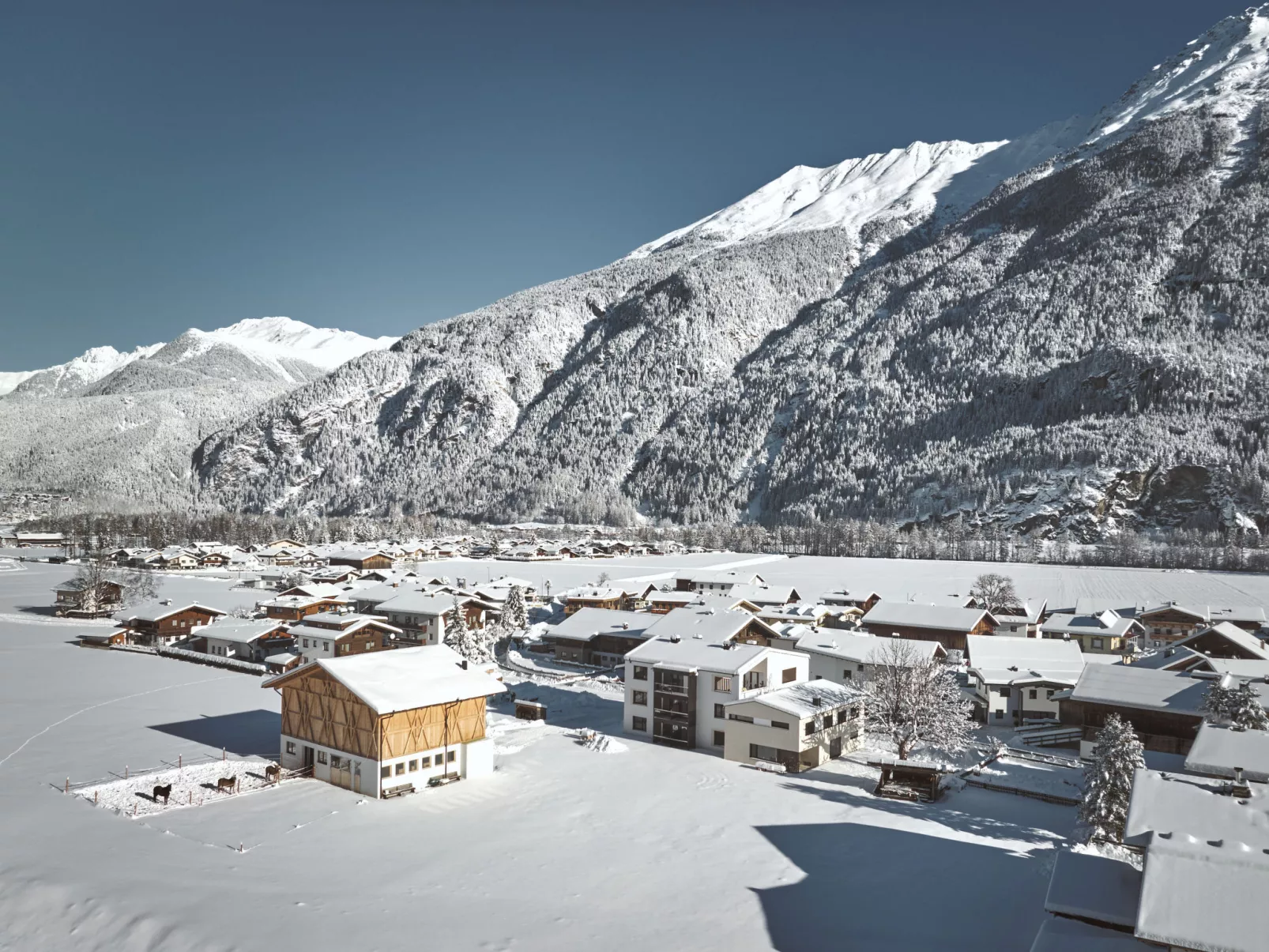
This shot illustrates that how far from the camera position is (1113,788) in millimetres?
21984

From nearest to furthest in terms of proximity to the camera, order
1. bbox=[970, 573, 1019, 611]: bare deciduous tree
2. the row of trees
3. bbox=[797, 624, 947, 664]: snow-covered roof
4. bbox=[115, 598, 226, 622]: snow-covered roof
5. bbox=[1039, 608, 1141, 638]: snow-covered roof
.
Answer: bbox=[797, 624, 947, 664]: snow-covered roof, bbox=[1039, 608, 1141, 638]: snow-covered roof, bbox=[115, 598, 226, 622]: snow-covered roof, bbox=[970, 573, 1019, 611]: bare deciduous tree, the row of trees

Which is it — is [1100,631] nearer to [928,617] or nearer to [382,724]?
[928,617]

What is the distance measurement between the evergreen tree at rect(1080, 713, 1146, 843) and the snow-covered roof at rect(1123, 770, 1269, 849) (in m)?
3.68

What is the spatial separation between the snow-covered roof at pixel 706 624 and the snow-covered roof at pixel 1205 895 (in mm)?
23554

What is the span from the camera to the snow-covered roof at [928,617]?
51.7 metres

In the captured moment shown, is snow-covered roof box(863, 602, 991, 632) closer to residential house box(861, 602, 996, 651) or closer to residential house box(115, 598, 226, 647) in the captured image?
residential house box(861, 602, 996, 651)

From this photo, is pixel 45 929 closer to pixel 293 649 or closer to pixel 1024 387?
pixel 293 649

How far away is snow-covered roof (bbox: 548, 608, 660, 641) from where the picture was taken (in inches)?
2020

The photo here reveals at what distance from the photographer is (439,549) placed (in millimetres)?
135000

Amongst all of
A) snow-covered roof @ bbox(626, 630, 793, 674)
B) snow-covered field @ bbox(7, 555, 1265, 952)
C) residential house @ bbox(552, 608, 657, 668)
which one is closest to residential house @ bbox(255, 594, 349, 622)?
residential house @ bbox(552, 608, 657, 668)

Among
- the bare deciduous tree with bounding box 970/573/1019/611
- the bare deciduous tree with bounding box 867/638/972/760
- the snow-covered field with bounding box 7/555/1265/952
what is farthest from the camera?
the bare deciduous tree with bounding box 970/573/1019/611

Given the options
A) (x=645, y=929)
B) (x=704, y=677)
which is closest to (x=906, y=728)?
(x=704, y=677)

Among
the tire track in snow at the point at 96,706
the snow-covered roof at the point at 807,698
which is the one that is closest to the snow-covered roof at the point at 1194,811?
the snow-covered roof at the point at 807,698

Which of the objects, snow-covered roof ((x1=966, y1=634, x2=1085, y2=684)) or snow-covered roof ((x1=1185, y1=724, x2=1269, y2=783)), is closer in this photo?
snow-covered roof ((x1=1185, y1=724, x2=1269, y2=783))
